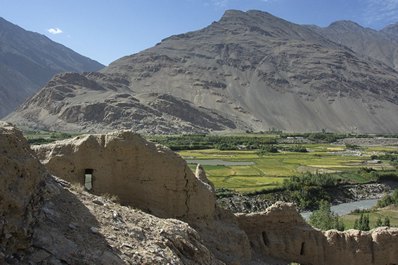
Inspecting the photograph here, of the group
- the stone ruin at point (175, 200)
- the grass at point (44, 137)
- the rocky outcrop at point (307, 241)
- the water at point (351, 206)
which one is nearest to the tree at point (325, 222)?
the rocky outcrop at point (307, 241)

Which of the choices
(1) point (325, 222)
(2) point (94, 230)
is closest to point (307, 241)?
(2) point (94, 230)

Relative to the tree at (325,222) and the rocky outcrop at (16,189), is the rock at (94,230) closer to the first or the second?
the rocky outcrop at (16,189)

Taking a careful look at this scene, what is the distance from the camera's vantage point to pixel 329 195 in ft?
223

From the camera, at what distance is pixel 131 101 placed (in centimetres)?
19562

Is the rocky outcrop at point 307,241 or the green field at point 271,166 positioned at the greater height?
the rocky outcrop at point 307,241

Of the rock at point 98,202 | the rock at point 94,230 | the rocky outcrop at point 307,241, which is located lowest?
the rocky outcrop at point 307,241

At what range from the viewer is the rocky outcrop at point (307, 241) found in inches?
891

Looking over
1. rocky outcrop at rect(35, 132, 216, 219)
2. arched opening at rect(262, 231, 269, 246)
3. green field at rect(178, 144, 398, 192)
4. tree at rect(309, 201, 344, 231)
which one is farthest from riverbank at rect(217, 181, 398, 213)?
rocky outcrop at rect(35, 132, 216, 219)

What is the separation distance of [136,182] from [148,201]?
841mm

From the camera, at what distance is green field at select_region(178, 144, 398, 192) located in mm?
70688

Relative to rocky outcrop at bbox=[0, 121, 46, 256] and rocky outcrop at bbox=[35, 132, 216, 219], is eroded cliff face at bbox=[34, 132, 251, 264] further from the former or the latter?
rocky outcrop at bbox=[0, 121, 46, 256]

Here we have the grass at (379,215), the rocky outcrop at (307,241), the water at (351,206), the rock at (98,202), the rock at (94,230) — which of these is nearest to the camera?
the rock at (94,230)

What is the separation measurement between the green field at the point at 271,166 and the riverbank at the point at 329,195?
2411 mm

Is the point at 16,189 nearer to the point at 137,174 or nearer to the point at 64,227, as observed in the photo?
the point at 64,227
